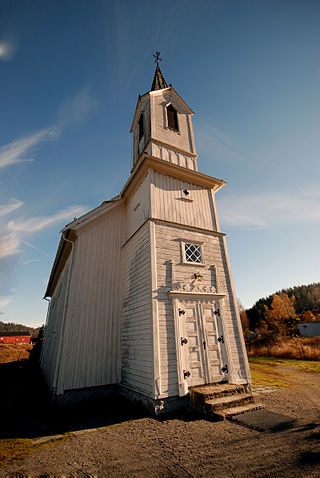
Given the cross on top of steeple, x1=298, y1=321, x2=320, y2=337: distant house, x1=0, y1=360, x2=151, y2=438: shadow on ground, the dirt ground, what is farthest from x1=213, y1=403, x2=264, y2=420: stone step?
x1=298, y1=321, x2=320, y2=337: distant house

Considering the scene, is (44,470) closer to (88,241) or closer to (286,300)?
(88,241)

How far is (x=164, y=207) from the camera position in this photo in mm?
8664

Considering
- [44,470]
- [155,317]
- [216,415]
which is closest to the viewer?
[44,470]

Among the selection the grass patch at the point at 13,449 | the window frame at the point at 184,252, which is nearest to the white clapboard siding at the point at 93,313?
the grass patch at the point at 13,449

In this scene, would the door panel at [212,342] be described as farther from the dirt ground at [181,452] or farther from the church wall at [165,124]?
the church wall at [165,124]

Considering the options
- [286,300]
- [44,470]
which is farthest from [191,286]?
[286,300]

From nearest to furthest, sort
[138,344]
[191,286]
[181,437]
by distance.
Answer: [181,437] → [138,344] → [191,286]

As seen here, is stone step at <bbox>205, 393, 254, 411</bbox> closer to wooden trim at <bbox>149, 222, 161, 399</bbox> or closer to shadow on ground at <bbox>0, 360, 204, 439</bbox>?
shadow on ground at <bbox>0, 360, 204, 439</bbox>

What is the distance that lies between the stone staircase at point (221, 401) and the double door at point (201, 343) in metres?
0.42

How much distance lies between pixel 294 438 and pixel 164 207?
7.28 metres

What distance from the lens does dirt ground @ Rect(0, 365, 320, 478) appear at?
132 inches

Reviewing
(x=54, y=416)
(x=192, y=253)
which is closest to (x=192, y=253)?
(x=192, y=253)

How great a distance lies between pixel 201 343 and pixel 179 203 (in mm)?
5487

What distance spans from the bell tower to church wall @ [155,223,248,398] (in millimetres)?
4074
